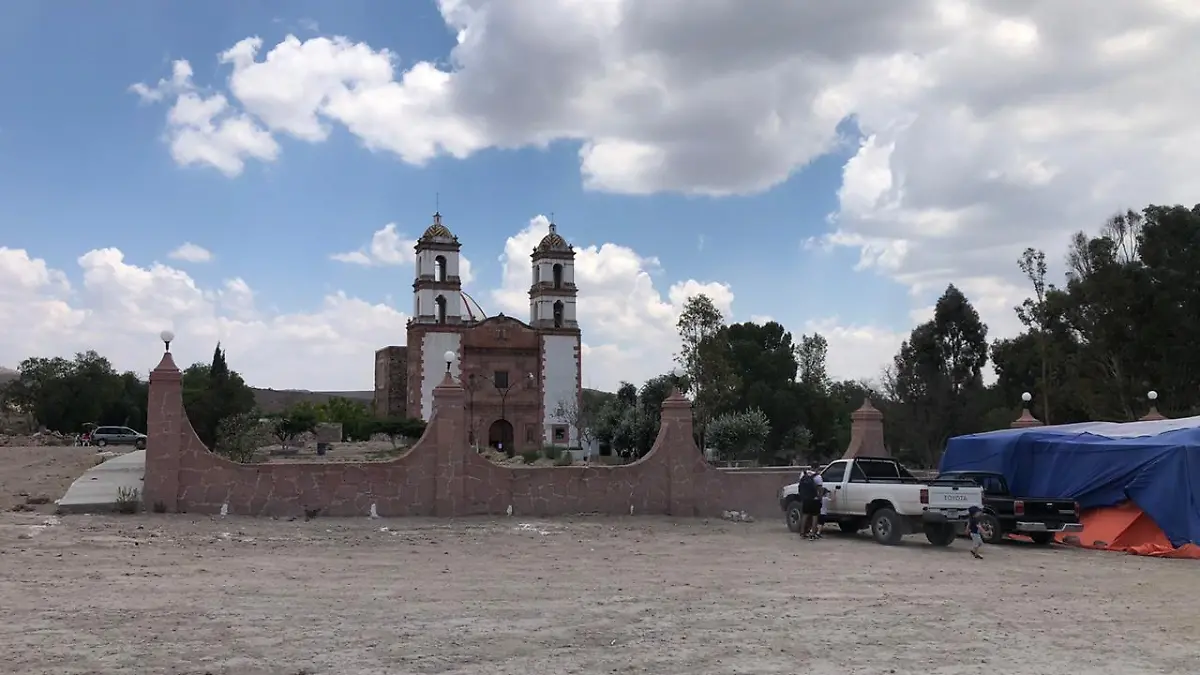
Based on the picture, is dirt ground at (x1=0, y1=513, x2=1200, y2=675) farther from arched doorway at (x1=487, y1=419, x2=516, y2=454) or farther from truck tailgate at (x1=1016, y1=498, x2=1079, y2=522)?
arched doorway at (x1=487, y1=419, x2=516, y2=454)

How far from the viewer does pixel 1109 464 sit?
18.9m

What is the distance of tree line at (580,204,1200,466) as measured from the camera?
40.4 meters

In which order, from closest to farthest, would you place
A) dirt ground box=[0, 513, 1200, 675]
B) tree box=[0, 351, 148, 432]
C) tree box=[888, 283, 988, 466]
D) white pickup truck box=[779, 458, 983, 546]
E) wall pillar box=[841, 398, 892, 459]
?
dirt ground box=[0, 513, 1200, 675], white pickup truck box=[779, 458, 983, 546], wall pillar box=[841, 398, 892, 459], tree box=[888, 283, 988, 466], tree box=[0, 351, 148, 432]

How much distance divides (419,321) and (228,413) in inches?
1058

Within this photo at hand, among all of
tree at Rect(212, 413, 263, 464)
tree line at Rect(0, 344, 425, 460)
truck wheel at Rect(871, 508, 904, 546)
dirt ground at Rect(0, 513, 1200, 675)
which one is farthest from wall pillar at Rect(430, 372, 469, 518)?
tree line at Rect(0, 344, 425, 460)

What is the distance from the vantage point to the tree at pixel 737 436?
46.3 meters

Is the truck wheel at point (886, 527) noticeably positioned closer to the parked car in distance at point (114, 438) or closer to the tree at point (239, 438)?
the tree at point (239, 438)

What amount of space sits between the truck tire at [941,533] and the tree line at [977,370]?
63.0 feet

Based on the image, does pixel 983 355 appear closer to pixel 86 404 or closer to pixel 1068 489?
pixel 1068 489

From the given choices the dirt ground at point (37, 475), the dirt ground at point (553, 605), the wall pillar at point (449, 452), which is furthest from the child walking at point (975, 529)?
the dirt ground at point (37, 475)

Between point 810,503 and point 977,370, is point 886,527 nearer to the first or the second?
point 810,503

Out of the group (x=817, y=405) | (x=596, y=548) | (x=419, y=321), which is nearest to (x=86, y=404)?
(x=419, y=321)

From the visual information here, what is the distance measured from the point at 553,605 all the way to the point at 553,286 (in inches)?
2322

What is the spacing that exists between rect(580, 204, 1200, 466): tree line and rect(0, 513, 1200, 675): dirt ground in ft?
73.1
